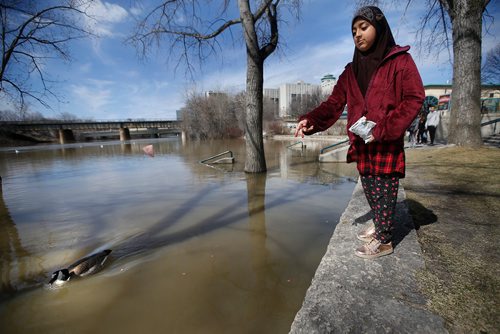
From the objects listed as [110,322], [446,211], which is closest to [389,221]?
[446,211]

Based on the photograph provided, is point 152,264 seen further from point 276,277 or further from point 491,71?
point 491,71

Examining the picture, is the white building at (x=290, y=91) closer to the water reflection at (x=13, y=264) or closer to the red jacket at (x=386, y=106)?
the water reflection at (x=13, y=264)

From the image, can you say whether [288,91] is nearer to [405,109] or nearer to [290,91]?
[290,91]

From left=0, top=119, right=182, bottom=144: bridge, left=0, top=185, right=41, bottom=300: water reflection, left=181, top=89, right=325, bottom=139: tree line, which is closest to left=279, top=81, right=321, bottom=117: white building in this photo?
left=0, top=119, right=182, bottom=144: bridge

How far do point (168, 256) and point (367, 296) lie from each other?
2.48m

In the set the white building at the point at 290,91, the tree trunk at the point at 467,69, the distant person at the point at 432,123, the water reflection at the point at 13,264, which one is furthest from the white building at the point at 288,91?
the water reflection at the point at 13,264

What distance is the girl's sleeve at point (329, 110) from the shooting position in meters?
2.43

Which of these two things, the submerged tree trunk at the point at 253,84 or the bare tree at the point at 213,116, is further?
the bare tree at the point at 213,116

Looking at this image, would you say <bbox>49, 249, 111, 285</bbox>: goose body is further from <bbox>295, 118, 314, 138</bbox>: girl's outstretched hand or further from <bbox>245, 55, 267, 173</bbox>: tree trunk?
<bbox>245, 55, 267, 173</bbox>: tree trunk

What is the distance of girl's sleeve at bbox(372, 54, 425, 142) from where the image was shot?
5.82 ft

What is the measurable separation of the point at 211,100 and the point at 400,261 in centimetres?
4390

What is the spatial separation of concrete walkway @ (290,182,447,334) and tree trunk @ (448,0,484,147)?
334 inches

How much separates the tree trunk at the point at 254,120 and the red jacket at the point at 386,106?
650cm

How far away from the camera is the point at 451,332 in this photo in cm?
130
